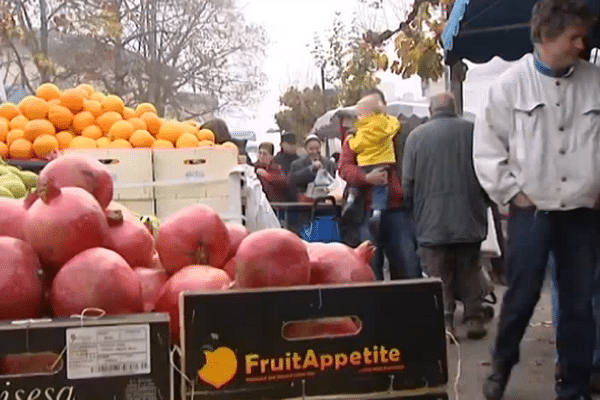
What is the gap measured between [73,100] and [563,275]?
4489mm

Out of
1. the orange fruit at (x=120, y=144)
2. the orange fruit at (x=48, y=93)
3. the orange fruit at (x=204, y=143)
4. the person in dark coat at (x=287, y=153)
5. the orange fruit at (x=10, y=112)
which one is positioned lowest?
the person in dark coat at (x=287, y=153)

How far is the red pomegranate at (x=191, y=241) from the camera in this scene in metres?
2.11

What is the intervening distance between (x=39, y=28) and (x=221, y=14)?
324 inches

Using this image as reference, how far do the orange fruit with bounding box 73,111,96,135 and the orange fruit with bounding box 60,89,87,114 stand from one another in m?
0.11

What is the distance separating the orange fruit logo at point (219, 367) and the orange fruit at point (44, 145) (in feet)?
16.9

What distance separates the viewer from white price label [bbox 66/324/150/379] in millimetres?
1687

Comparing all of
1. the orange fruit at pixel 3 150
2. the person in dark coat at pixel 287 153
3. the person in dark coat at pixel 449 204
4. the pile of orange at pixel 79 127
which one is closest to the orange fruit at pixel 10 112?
the pile of orange at pixel 79 127

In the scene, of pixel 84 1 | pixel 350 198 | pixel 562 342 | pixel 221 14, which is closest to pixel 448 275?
pixel 350 198

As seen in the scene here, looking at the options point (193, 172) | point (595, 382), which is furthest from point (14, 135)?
point (595, 382)

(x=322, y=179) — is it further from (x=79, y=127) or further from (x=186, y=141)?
(x=79, y=127)

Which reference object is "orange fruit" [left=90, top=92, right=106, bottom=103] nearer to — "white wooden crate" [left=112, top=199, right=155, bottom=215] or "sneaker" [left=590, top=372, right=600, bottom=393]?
"white wooden crate" [left=112, top=199, right=155, bottom=215]

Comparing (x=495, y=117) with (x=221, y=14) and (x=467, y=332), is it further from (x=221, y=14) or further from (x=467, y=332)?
(x=221, y=14)

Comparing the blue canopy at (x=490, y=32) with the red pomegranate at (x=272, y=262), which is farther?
the blue canopy at (x=490, y=32)

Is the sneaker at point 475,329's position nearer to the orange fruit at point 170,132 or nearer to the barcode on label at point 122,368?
the orange fruit at point 170,132
